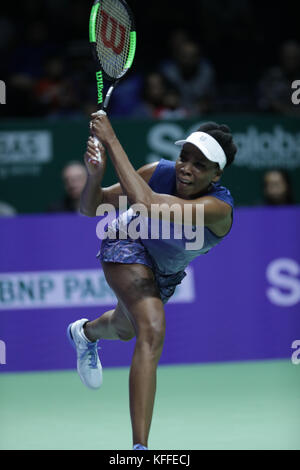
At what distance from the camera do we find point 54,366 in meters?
6.59

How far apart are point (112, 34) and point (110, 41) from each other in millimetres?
46

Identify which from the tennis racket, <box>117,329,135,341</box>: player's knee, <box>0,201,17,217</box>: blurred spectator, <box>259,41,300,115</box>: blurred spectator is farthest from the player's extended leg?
<box>259,41,300,115</box>: blurred spectator

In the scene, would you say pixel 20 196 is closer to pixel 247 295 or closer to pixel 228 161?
pixel 247 295

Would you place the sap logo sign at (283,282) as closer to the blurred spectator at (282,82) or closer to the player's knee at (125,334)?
the player's knee at (125,334)

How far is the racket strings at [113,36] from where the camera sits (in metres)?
4.21

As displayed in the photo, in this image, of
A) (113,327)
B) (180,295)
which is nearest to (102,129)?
(113,327)

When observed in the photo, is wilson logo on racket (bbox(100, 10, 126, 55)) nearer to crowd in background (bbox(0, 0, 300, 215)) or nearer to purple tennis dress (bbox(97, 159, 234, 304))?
purple tennis dress (bbox(97, 159, 234, 304))

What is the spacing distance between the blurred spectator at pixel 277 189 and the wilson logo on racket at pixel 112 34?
3170mm

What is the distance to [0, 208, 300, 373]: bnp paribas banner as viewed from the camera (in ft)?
21.3

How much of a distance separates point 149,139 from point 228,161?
3.78 meters

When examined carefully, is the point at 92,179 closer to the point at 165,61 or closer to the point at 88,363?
the point at 88,363

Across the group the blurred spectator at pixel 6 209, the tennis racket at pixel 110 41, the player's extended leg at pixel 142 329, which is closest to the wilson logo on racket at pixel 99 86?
the tennis racket at pixel 110 41

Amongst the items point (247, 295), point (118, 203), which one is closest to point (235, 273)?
point (247, 295)

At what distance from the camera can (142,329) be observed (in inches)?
156
